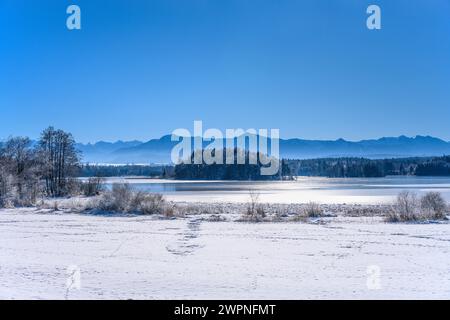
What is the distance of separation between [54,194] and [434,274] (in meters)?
48.8

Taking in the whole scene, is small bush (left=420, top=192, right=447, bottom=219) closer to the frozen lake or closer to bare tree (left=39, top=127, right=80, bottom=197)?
the frozen lake

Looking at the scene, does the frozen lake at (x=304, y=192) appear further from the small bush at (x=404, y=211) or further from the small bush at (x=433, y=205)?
the small bush at (x=404, y=211)

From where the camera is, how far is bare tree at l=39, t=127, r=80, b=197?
54.4 metres

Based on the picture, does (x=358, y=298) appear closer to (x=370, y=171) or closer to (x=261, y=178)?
(x=261, y=178)

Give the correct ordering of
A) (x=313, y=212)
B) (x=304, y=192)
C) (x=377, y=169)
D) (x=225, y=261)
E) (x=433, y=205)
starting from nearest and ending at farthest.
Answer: (x=225, y=261)
(x=433, y=205)
(x=313, y=212)
(x=304, y=192)
(x=377, y=169)

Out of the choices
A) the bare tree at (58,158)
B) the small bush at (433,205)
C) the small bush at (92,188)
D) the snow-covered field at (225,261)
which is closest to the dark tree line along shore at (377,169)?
the bare tree at (58,158)

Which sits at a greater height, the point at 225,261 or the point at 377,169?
the point at 377,169

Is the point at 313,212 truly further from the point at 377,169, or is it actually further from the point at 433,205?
the point at 377,169

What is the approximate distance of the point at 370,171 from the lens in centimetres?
11469

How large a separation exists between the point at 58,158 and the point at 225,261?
160 ft

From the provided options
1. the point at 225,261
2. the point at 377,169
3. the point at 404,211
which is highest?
the point at 377,169

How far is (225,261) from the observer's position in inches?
480

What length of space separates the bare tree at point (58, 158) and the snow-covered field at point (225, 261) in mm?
35530

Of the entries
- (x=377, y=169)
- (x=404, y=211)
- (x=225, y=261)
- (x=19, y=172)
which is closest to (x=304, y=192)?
(x=404, y=211)
